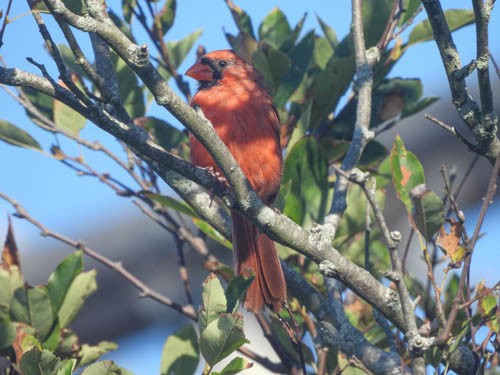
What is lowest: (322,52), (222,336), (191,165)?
(222,336)

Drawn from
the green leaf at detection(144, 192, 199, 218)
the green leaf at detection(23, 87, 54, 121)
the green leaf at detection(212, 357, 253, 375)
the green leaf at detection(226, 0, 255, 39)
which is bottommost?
the green leaf at detection(212, 357, 253, 375)

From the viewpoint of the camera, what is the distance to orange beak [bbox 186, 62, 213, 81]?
366 cm

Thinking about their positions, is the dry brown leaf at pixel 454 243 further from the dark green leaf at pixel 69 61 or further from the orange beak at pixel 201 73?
the orange beak at pixel 201 73

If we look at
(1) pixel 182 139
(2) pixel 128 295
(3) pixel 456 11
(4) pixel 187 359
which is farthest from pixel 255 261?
(2) pixel 128 295

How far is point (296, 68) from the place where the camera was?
3.06 m

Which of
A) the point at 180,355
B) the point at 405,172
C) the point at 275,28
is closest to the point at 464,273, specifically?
the point at 405,172

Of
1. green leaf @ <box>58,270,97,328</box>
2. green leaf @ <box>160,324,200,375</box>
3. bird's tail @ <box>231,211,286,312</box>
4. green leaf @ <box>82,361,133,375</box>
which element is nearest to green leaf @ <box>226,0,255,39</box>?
bird's tail @ <box>231,211,286,312</box>

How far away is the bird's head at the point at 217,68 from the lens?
3.63m

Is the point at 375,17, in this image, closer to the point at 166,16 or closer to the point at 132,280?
the point at 166,16

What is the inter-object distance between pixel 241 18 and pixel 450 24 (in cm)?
75

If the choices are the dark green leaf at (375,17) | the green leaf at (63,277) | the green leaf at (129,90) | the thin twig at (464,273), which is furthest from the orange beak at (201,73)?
the thin twig at (464,273)

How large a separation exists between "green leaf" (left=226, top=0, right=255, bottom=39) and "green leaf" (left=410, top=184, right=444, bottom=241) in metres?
1.29

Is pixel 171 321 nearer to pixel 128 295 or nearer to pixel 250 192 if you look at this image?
pixel 128 295

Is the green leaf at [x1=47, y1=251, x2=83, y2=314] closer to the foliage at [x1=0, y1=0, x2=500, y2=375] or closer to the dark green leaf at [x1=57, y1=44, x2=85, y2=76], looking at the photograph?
the foliage at [x1=0, y1=0, x2=500, y2=375]
